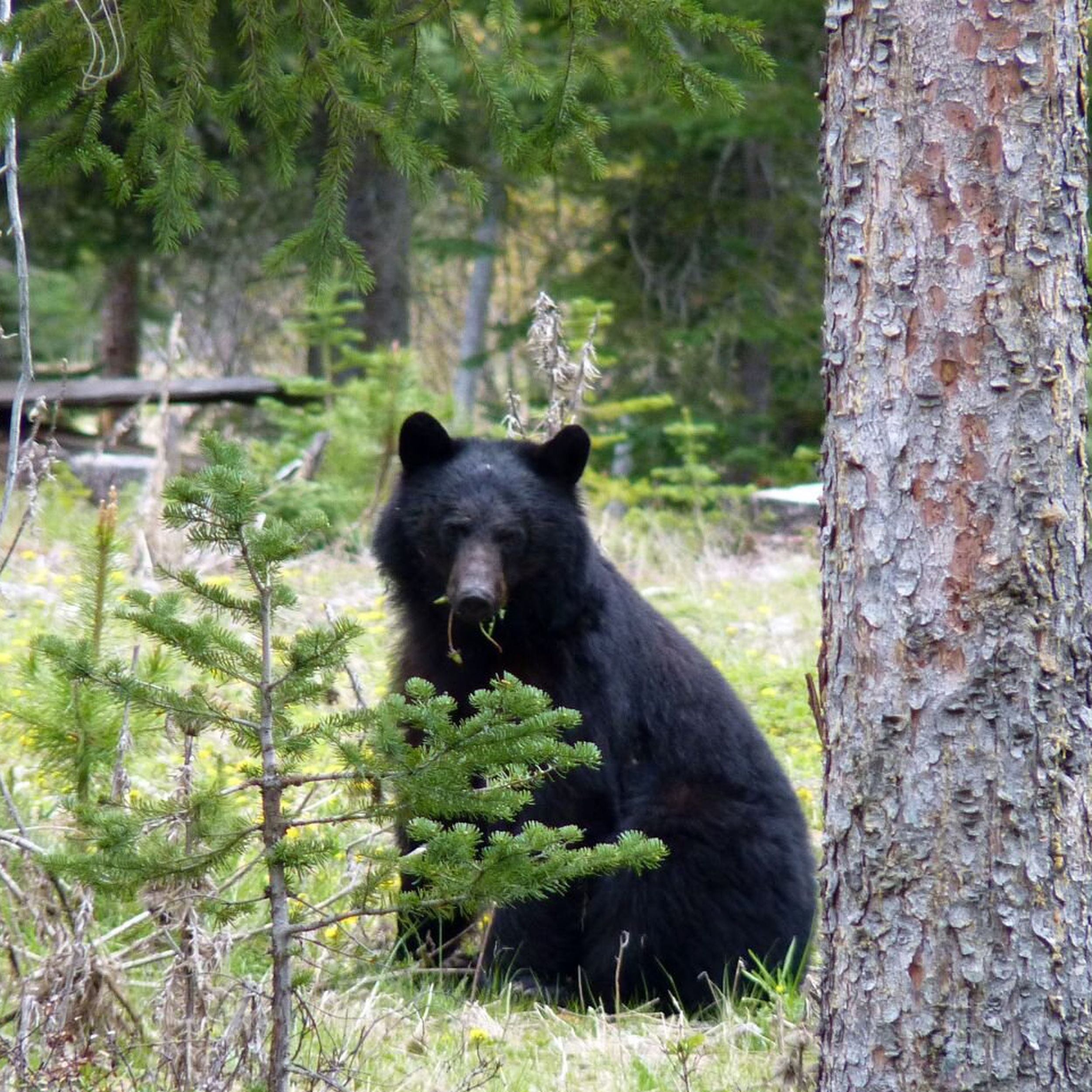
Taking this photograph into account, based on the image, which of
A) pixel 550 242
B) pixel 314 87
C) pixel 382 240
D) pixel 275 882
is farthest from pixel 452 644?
pixel 550 242

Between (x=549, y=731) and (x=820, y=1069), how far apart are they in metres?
0.96

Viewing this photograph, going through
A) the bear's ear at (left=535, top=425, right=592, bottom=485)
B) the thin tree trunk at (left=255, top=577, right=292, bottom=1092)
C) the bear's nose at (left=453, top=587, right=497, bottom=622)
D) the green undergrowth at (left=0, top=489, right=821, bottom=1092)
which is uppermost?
the bear's ear at (left=535, top=425, right=592, bottom=485)

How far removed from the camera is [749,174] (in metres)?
14.0

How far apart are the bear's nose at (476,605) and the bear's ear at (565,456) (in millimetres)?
610

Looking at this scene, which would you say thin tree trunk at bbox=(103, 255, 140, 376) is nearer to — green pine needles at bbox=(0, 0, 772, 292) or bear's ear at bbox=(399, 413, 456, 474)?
bear's ear at bbox=(399, 413, 456, 474)

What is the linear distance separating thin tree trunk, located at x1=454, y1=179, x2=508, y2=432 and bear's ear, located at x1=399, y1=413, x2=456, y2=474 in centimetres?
930

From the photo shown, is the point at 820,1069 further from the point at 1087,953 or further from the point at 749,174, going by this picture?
the point at 749,174

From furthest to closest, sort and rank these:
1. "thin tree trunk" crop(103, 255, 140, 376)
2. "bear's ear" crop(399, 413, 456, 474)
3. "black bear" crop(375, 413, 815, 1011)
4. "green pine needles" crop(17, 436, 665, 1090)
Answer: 1. "thin tree trunk" crop(103, 255, 140, 376)
2. "bear's ear" crop(399, 413, 456, 474)
3. "black bear" crop(375, 413, 815, 1011)
4. "green pine needles" crop(17, 436, 665, 1090)

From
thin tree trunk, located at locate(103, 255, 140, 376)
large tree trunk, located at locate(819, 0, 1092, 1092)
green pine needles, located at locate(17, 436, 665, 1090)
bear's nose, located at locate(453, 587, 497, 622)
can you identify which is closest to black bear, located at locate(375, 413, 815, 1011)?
bear's nose, located at locate(453, 587, 497, 622)

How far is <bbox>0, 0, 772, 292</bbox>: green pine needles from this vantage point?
3398mm

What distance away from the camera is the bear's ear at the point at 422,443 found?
484 centimetres

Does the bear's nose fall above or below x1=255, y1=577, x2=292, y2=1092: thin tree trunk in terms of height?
above

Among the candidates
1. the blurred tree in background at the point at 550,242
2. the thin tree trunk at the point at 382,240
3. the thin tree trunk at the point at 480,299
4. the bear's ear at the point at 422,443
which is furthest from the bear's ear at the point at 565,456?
the thin tree trunk at the point at 480,299

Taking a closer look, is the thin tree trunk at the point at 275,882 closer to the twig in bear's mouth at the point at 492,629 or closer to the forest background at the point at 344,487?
the forest background at the point at 344,487
